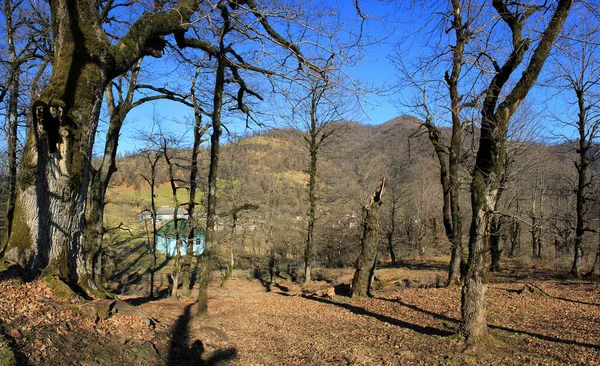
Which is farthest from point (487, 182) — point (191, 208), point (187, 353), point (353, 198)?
point (353, 198)

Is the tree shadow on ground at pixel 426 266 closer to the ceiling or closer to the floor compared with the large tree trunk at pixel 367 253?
closer to the floor

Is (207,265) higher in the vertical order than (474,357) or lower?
higher

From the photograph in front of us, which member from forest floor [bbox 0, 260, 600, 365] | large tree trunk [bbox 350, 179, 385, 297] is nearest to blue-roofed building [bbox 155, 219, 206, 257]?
forest floor [bbox 0, 260, 600, 365]

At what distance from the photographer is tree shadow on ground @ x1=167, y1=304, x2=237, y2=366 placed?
17.4 feet

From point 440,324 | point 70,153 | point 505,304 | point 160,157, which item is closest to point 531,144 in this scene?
point 505,304

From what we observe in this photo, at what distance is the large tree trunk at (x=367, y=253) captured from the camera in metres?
11.9

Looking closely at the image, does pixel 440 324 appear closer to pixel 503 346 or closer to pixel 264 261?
pixel 503 346

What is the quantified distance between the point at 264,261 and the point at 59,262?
101 feet

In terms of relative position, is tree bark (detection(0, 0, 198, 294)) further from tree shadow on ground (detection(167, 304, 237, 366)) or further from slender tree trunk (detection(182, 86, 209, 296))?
slender tree trunk (detection(182, 86, 209, 296))

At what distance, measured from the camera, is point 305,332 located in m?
7.87

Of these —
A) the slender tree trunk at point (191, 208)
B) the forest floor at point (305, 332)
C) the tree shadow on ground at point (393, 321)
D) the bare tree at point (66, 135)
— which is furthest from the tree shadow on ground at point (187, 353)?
the slender tree trunk at point (191, 208)

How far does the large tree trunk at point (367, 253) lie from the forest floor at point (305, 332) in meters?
0.88

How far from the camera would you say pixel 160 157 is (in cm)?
1714

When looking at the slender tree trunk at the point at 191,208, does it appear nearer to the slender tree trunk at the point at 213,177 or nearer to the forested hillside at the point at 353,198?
the forested hillside at the point at 353,198
